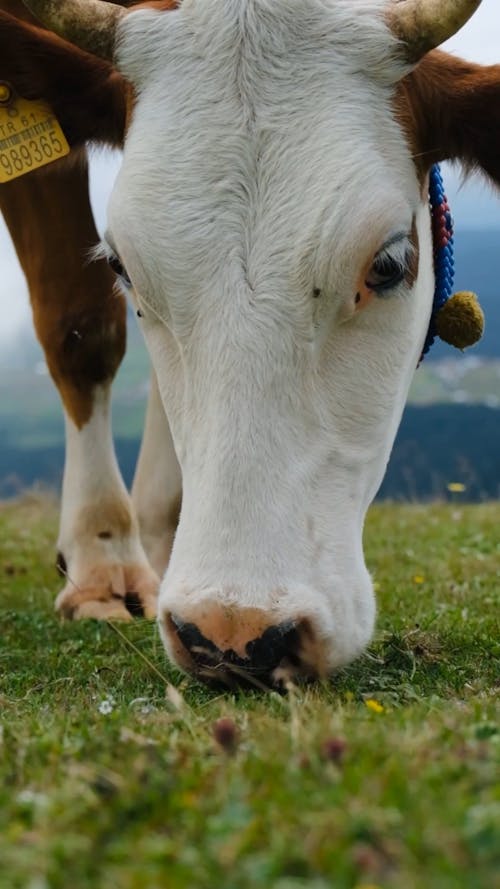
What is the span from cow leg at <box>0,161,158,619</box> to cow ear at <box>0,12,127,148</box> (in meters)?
1.12

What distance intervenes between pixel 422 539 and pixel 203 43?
5358 millimetres

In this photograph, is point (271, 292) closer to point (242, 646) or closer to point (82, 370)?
point (242, 646)

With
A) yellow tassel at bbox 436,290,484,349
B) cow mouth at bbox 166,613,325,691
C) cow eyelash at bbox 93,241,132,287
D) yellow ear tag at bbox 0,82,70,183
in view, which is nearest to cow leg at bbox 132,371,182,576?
yellow ear tag at bbox 0,82,70,183

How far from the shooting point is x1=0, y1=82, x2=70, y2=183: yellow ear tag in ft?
17.4

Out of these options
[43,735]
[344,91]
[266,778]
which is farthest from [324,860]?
[344,91]

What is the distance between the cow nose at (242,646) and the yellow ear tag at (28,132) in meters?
2.25

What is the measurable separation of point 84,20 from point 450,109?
133 cm

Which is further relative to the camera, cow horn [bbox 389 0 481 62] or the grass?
cow horn [bbox 389 0 481 62]

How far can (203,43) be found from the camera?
450 cm

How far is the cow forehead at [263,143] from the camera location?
13.8ft

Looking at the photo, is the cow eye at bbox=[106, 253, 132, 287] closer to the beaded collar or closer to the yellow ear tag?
the yellow ear tag

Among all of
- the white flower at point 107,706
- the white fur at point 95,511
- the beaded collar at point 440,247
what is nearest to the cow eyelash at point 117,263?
the beaded collar at point 440,247

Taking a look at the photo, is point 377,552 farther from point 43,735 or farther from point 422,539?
point 43,735

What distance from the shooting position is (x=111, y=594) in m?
6.66
